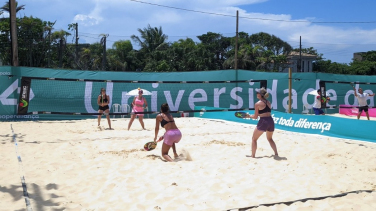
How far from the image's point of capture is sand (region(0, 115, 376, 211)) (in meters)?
4.59

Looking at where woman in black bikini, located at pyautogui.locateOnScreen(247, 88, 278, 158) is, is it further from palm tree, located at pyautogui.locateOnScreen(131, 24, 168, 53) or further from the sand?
palm tree, located at pyautogui.locateOnScreen(131, 24, 168, 53)

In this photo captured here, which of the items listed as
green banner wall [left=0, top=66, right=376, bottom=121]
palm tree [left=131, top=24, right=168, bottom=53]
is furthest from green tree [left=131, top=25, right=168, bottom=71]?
green banner wall [left=0, top=66, right=376, bottom=121]

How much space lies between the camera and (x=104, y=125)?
1289 centimetres

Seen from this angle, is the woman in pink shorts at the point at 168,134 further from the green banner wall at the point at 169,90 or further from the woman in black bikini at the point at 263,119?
the green banner wall at the point at 169,90

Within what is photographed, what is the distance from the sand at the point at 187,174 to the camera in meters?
4.59

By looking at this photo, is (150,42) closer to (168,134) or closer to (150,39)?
(150,39)

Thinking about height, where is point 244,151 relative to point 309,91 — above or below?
below

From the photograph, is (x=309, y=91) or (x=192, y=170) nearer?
(x=192, y=170)

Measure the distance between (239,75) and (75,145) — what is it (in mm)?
9848

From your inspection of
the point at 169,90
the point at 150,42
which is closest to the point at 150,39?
the point at 150,42

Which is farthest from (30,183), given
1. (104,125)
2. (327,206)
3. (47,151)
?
(104,125)

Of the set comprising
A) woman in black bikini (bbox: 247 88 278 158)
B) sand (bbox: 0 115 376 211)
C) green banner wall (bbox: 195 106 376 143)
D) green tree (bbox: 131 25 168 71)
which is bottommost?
sand (bbox: 0 115 376 211)

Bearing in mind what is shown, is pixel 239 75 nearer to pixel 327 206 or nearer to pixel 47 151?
pixel 47 151

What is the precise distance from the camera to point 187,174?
19.4ft
